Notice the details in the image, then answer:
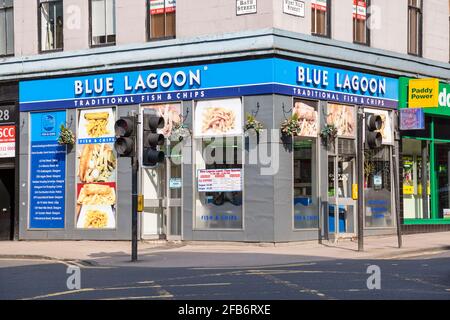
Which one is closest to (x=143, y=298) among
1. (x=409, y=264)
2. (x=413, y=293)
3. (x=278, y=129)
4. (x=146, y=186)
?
(x=413, y=293)

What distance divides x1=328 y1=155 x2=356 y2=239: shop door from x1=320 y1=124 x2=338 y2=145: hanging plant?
581 mm

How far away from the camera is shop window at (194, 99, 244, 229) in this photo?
845 inches

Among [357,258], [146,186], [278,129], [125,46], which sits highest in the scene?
[125,46]

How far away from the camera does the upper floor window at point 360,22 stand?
2389 centimetres

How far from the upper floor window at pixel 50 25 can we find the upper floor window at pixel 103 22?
122 centimetres

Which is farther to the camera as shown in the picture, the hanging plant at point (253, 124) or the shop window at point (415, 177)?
the shop window at point (415, 177)

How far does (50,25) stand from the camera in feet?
82.9

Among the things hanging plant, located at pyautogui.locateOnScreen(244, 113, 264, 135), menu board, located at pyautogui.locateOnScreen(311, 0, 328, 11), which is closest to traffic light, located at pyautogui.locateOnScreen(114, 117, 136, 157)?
hanging plant, located at pyautogui.locateOnScreen(244, 113, 264, 135)

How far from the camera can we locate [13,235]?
82.4 feet

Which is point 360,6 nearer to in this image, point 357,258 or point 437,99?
point 437,99

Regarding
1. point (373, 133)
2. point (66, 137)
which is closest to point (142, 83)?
point (66, 137)

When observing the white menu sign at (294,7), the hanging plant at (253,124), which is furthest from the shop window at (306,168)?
the white menu sign at (294,7)

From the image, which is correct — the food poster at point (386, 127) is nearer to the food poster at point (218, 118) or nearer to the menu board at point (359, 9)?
the menu board at point (359, 9)

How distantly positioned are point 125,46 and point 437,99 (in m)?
9.91
